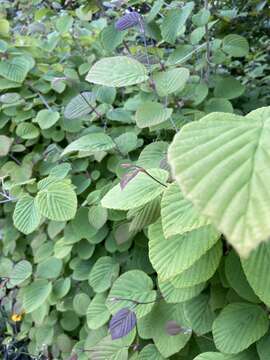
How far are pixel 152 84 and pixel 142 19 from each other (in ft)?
0.64

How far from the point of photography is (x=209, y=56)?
1.51m

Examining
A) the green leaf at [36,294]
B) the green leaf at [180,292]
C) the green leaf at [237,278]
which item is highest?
the green leaf at [237,278]

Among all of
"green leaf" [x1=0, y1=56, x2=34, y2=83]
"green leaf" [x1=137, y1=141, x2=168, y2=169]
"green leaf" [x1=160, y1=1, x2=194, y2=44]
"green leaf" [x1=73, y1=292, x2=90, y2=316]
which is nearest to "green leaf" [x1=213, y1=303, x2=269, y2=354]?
"green leaf" [x1=137, y1=141, x2=168, y2=169]

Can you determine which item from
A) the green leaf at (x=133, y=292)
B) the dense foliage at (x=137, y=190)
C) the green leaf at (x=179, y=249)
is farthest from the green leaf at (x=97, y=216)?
the green leaf at (x=179, y=249)

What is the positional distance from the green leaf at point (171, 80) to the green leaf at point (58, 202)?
36cm

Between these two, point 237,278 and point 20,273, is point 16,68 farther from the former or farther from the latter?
point 237,278

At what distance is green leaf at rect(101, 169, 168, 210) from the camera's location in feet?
2.75

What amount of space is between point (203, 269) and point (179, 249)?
0.25ft

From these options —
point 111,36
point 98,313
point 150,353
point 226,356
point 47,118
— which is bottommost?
point 98,313

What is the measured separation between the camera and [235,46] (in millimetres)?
1454

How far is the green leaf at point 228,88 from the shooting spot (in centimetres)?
147

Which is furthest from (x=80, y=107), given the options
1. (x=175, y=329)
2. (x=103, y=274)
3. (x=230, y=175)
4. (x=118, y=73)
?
(x=230, y=175)

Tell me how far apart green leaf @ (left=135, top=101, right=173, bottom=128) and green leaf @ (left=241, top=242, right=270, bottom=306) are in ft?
1.73

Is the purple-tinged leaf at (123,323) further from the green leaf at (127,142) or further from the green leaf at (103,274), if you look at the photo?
the green leaf at (127,142)
